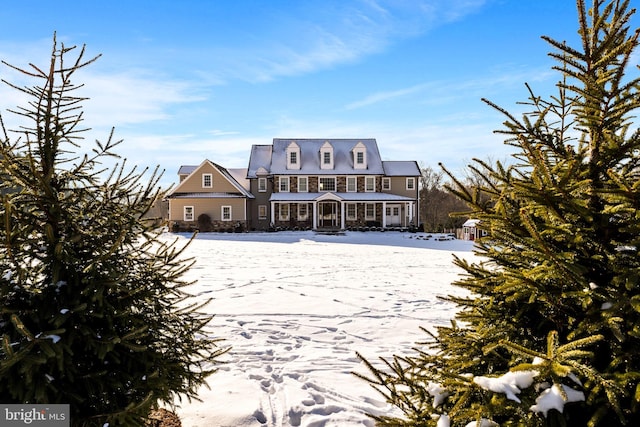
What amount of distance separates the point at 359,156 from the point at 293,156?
680 centimetres

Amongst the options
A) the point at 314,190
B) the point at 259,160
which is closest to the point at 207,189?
the point at 259,160

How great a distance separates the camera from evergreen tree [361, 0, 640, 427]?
1.64 meters

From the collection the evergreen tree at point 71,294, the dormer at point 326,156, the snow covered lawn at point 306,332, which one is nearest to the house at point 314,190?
→ the dormer at point 326,156

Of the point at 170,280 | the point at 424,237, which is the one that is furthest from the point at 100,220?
the point at 424,237

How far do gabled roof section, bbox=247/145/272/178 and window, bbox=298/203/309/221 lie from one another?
523 cm

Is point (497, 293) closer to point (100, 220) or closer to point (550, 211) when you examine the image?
point (550, 211)

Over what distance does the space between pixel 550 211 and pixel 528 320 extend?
1.99 feet

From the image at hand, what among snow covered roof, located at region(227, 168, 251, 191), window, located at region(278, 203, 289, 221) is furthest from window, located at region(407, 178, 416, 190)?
snow covered roof, located at region(227, 168, 251, 191)

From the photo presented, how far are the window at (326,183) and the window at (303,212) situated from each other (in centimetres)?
250

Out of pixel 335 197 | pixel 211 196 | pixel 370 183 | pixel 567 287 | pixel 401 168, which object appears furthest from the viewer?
pixel 401 168

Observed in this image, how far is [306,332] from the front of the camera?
7121 millimetres

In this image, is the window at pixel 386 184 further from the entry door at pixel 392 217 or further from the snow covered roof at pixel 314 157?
Answer: the entry door at pixel 392 217

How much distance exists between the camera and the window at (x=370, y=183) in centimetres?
4053

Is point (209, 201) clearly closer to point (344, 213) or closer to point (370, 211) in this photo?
point (344, 213)
